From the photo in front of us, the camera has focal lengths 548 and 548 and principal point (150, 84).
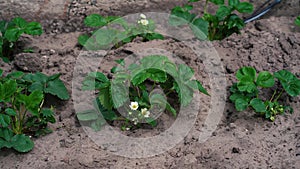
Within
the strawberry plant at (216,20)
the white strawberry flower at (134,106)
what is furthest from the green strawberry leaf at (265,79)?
the white strawberry flower at (134,106)

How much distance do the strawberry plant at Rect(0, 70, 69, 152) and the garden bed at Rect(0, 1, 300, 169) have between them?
7 centimetres

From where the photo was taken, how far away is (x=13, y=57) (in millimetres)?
3619

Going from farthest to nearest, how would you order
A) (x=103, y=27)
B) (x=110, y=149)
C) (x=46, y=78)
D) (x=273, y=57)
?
(x=103, y=27)
(x=273, y=57)
(x=46, y=78)
(x=110, y=149)

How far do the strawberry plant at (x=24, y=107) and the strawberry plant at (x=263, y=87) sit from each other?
99 centimetres

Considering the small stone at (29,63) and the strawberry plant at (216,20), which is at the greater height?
the strawberry plant at (216,20)

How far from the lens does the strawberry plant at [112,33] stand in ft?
11.7

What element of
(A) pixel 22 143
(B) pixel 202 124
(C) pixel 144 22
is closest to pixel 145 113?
(B) pixel 202 124

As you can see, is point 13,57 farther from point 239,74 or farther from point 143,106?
point 239,74

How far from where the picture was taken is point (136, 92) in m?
3.13

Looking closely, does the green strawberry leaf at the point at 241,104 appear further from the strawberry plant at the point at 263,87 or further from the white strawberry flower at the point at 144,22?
the white strawberry flower at the point at 144,22

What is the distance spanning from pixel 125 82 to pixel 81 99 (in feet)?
0.96

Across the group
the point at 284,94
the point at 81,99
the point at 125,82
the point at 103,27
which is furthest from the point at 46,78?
the point at 284,94

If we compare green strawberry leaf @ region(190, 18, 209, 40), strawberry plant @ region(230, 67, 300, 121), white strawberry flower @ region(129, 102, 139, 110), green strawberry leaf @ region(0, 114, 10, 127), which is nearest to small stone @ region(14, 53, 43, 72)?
green strawberry leaf @ region(0, 114, 10, 127)

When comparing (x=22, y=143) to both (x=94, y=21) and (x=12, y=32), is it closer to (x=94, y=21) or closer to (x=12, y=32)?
(x=12, y=32)
